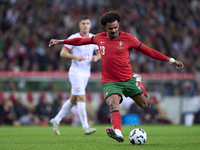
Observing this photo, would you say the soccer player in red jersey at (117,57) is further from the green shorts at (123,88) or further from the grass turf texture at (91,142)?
the grass turf texture at (91,142)

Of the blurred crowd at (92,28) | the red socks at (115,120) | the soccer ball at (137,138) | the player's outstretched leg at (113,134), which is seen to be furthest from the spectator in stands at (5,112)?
the player's outstretched leg at (113,134)

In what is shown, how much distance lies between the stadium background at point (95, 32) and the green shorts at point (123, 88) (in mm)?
9746

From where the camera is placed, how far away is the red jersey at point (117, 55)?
287 inches

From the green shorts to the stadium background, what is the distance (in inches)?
384

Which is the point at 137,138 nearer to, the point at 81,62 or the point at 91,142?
the point at 91,142

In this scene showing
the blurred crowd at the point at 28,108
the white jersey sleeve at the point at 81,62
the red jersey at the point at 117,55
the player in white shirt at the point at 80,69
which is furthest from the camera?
the blurred crowd at the point at 28,108

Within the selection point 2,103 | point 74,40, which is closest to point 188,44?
point 2,103

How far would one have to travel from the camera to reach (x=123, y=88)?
7402mm

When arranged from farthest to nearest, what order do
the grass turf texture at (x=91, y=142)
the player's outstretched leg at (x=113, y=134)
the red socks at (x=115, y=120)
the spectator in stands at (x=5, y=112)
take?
the spectator in stands at (x=5, y=112) < the red socks at (x=115, y=120) < the grass turf texture at (x=91, y=142) < the player's outstretched leg at (x=113, y=134)

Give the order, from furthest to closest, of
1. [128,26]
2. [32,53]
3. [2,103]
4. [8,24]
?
[128,26] < [8,24] < [32,53] < [2,103]

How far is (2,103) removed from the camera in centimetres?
1638

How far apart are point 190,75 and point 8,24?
9470 millimetres

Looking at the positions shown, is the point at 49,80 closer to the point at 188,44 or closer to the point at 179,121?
the point at 179,121

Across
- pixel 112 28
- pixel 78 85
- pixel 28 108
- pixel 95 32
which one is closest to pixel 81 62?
pixel 78 85
